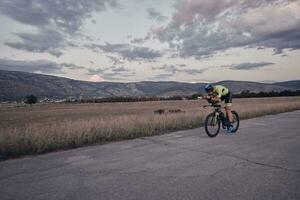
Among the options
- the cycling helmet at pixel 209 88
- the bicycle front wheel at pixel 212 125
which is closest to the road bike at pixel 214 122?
the bicycle front wheel at pixel 212 125

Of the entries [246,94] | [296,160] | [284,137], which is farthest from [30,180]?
[246,94]

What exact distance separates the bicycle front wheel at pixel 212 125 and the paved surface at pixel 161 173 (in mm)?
1630

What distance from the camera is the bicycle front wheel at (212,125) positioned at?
32.9 feet

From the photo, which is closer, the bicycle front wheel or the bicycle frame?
the bicycle front wheel

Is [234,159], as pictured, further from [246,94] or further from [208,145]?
[246,94]

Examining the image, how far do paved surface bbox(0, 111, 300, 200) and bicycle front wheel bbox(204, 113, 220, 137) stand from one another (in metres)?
1.63

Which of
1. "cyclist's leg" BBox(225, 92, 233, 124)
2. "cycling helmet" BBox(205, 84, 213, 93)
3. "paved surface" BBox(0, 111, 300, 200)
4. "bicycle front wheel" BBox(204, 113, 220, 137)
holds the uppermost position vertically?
"cycling helmet" BBox(205, 84, 213, 93)

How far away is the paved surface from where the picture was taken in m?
4.41

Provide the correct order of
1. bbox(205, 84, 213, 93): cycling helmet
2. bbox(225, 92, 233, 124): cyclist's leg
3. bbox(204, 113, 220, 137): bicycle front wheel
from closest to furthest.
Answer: bbox(204, 113, 220, 137): bicycle front wheel < bbox(205, 84, 213, 93): cycling helmet < bbox(225, 92, 233, 124): cyclist's leg

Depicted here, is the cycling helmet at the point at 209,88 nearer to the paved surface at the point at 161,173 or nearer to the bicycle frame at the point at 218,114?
the bicycle frame at the point at 218,114

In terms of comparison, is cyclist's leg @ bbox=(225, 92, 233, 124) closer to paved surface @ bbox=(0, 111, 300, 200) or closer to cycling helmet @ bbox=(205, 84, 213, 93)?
cycling helmet @ bbox=(205, 84, 213, 93)

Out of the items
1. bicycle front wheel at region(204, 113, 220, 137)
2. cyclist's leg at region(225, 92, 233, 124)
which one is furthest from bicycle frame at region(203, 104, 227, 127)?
cyclist's leg at region(225, 92, 233, 124)

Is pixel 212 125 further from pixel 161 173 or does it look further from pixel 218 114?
pixel 161 173

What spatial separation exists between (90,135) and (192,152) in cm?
401
